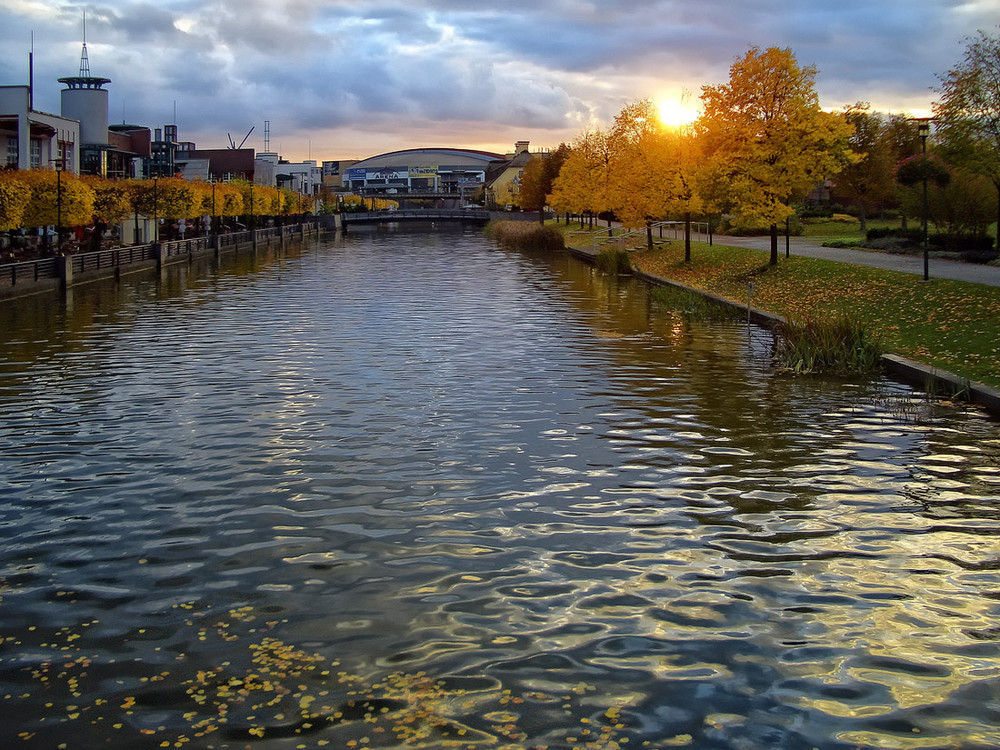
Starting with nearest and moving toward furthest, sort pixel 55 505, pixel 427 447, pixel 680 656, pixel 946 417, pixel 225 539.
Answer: pixel 680 656, pixel 225 539, pixel 55 505, pixel 427 447, pixel 946 417

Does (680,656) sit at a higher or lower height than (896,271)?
lower

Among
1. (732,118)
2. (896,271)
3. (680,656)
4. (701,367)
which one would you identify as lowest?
(680,656)

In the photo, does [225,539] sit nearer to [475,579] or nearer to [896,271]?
[475,579]

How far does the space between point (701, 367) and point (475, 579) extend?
1312 centimetres

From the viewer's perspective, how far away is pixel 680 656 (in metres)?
8.02

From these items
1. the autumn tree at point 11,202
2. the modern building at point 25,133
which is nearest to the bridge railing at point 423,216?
the modern building at point 25,133

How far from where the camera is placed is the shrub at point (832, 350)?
20734 mm

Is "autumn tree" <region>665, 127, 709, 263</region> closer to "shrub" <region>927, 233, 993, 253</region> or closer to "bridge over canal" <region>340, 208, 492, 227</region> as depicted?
"shrub" <region>927, 233, 993, 253</region>

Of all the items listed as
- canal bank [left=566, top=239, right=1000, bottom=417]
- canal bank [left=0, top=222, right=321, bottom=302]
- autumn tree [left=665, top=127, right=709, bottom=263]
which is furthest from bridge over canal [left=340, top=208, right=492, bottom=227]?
canal bank [left=566, top=239, right=1000, bottom=417]

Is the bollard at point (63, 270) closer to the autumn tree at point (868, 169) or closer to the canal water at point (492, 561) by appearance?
the canal water at point (492, 561)

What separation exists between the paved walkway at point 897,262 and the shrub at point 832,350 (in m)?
9.04

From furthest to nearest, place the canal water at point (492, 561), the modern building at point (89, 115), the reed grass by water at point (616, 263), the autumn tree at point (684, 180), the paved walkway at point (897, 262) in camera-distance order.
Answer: the modern building at point (89, 115) → the autumn tree at point (684, 180) → the reed grass by water at point (616, 263) → the paved walkway at point (897, 262) → the canal water at point (492, 561)

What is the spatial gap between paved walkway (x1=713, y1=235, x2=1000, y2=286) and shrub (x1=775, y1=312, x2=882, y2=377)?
29.7 ft

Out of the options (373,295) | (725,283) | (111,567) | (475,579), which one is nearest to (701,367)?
(475,579)
